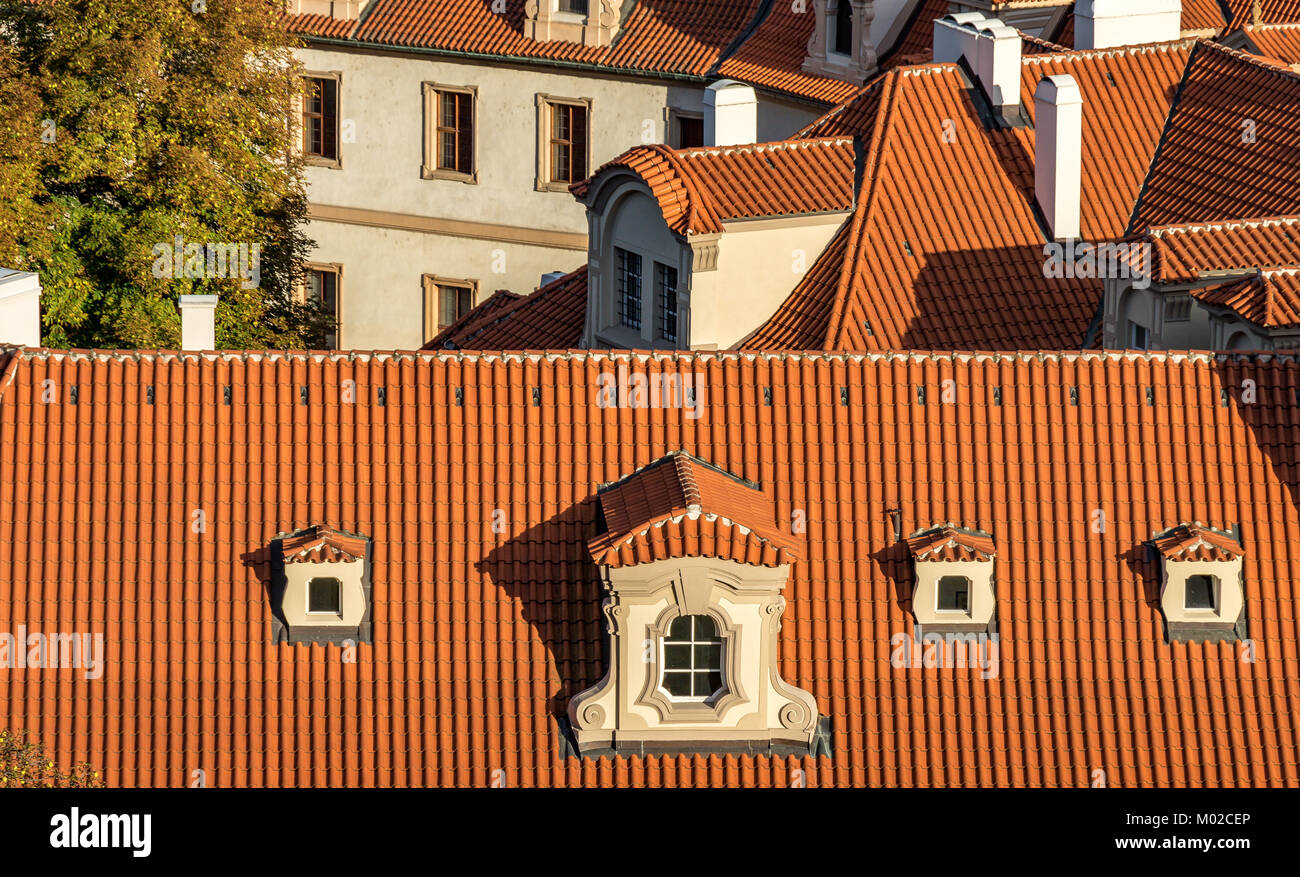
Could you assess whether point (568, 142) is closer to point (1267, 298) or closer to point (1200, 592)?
point (1267, 298)

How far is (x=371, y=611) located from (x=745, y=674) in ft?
13.3

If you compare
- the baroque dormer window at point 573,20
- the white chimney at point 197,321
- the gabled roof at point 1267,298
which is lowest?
the gabled roof at point 1267,298

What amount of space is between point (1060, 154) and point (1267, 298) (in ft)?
29.5

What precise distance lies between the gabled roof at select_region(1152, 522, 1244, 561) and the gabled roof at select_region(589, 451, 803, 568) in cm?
394

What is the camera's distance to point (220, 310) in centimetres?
5134

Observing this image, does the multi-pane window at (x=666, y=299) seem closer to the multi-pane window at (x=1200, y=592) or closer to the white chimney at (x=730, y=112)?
the white chimney at (x=730, y=112)

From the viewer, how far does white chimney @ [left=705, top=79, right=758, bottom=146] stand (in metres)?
46.5

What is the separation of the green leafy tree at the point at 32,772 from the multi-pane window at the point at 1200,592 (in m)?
11.6

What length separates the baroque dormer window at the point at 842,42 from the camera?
5525 cm

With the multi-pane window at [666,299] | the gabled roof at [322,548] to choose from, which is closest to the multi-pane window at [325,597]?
the gabled roof at [322,548]

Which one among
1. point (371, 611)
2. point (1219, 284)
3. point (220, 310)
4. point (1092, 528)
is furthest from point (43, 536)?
point (220, 310)

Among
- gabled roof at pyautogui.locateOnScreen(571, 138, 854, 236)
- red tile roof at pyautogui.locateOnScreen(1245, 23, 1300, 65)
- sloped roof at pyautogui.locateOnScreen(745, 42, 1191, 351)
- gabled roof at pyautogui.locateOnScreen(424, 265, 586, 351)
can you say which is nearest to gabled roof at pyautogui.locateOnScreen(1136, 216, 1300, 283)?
sloped roof at pyautogui.locateOnScreen(745, 42, 1191, 351)

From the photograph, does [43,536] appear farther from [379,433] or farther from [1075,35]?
[1075,35]

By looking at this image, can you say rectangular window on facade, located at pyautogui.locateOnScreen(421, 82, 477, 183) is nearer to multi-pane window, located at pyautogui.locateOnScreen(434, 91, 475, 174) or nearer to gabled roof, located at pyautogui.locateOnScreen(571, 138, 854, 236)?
multi-pane window, located at pyautogui.locateOnScreen(434, 91, 475, 174)
